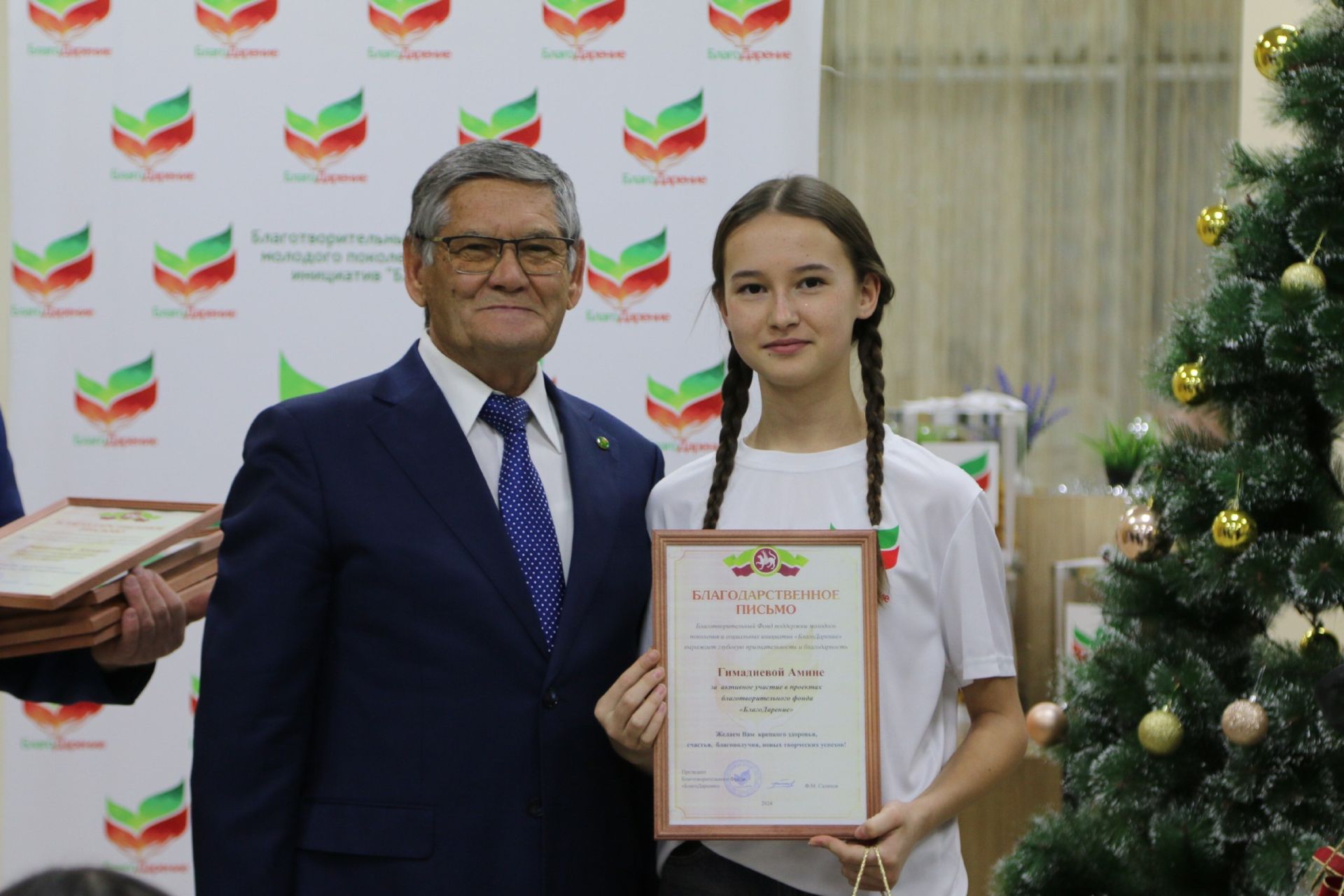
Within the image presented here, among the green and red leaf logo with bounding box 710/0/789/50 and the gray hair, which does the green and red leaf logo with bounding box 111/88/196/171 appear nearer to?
the green and red leaf logo with bounding box 710/0/789/50

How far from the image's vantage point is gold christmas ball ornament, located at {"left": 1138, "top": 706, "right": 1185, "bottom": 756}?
2.48 metres

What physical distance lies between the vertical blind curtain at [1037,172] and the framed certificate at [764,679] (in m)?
5.10

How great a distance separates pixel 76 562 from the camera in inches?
91.4

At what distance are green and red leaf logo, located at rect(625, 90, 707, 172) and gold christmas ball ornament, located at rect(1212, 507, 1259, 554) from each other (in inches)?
77.6

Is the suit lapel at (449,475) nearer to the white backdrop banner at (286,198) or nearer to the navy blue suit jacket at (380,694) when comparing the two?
the navy blue suit jacket at (380,694)

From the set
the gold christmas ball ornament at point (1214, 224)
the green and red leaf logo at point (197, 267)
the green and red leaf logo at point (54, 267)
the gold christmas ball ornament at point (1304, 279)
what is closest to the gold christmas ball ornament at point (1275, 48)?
the gold christmas ball ornament at point (1214, 224)

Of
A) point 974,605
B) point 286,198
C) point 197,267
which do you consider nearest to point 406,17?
point 286,198

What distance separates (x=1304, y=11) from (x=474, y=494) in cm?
293

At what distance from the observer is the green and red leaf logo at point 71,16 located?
3.86 m

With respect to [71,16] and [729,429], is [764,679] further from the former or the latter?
[71,16]

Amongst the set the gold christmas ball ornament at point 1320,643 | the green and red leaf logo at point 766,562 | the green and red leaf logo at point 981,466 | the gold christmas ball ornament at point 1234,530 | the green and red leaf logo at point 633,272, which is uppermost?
the green and red leaf logo at point 633,272

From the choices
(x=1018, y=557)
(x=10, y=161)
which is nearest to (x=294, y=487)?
(x=10, y=161)

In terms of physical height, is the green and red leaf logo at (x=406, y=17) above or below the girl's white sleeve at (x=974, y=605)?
above

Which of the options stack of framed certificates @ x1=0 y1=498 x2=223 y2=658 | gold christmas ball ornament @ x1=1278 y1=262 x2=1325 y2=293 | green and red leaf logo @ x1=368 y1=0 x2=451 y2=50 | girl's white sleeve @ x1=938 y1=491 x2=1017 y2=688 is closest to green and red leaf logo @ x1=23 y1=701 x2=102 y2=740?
stack of framed certificates @ x1=0 y1=498 x2=223 y2=658
